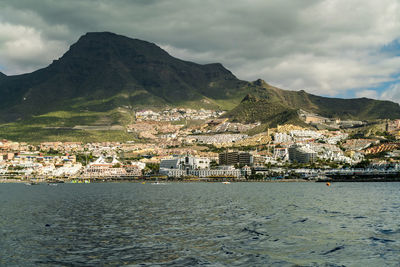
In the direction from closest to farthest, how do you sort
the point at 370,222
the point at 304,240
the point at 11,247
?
the point at 11,247 → the point at 304,240 → the point at 370,222

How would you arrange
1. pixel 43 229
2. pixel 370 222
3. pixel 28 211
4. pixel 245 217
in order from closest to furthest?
1. pixel 43 229
2. pixel 370 222
3. pixel 245 217
4. pixel 28 211

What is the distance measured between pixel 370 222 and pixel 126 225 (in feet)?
95.4

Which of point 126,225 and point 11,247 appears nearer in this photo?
point 11,247

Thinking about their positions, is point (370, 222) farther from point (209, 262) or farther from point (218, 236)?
point (209, 262)

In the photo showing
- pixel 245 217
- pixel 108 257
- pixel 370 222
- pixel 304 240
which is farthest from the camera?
pixel 245 217

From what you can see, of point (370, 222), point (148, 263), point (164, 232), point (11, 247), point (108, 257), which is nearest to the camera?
point (148, 263)

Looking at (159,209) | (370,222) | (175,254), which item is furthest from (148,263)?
(159,209)

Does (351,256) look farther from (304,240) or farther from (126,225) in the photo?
(126,225)

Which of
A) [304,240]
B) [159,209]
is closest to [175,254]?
[304,240]

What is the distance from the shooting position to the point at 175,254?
34.0 meters

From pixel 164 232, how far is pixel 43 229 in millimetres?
13909

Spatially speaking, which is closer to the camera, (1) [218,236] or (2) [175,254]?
(2) [175,254]

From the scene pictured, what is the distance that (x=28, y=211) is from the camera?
66.9 metres

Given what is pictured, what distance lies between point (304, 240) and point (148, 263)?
643 inches
